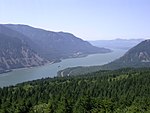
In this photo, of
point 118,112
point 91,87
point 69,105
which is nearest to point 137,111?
point 118,112

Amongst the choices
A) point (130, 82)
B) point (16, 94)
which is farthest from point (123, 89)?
point (16, 94)

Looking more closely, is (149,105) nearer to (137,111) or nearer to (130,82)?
(137,111)

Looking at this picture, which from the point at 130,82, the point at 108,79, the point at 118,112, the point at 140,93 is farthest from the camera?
the point at 108,79

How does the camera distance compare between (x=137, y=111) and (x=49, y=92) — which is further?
(x=49, y=92)

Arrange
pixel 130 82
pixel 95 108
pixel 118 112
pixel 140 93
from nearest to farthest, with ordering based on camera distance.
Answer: pixel 118 112 < pixel 95 108 < pixel 140 93 < pixel 130 82

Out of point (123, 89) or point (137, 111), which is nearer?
point (137, 111)

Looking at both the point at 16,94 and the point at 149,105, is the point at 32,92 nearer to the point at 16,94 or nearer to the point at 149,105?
the point at 16,94
